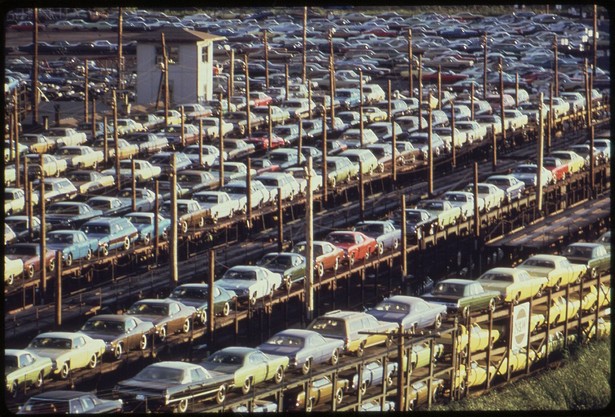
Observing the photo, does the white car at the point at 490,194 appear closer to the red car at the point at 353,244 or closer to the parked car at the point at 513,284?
the red car at the point at 353,244

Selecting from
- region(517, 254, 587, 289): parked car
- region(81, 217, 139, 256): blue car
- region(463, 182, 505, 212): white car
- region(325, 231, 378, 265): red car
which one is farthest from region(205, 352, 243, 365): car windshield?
region(463, 182, 505, 212): white car

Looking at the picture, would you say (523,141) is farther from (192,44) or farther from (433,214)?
(433,214)

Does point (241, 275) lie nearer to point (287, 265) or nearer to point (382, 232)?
point (287, 265)

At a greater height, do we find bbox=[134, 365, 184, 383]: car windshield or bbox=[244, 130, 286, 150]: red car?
bbox=[134, 365, 184, 383]: car windshield

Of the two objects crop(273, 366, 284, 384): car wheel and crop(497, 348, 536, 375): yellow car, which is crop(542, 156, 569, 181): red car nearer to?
crop(497, 348, 536, 375): yellow car

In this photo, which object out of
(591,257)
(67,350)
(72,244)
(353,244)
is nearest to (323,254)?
(353,244)
